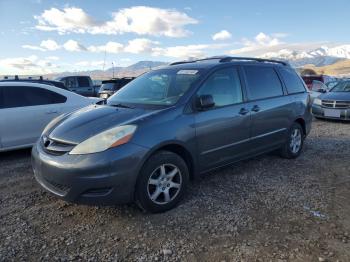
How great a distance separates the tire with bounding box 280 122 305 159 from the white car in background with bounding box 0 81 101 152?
3.51 m

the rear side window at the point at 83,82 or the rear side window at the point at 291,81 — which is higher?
the rear side window at the point at 291,81

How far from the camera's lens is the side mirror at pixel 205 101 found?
400 cm

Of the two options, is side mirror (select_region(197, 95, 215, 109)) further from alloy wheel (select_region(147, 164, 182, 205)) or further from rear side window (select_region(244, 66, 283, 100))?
rear side window (select_region(244, 66, 283, 100))

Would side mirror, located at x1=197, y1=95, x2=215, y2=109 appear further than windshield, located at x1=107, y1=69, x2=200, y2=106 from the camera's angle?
No

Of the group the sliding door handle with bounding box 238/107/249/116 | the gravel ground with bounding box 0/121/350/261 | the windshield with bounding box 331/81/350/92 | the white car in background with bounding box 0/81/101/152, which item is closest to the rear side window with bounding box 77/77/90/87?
the white car in background with bounding box 0/81/101/152

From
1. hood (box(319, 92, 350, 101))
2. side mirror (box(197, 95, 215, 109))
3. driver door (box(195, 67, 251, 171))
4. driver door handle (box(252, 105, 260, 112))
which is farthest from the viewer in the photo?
hood (box(319, 92, 350, 101))

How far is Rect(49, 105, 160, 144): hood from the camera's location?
3537mm

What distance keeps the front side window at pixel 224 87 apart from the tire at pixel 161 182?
995mm

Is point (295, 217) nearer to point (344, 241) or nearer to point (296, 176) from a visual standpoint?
point (344, 241)

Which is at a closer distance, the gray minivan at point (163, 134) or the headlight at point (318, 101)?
the gray minivan at point (163, 134)

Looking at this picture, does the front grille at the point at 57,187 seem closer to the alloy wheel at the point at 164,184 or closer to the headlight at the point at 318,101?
the alloy wheel at the point at 164,184

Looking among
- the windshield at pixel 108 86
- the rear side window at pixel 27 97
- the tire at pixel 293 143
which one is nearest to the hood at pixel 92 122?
the rear side window at pixel 27 97

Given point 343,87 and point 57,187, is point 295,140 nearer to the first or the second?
point 57,187

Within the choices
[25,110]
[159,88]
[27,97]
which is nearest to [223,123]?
[159,88]
